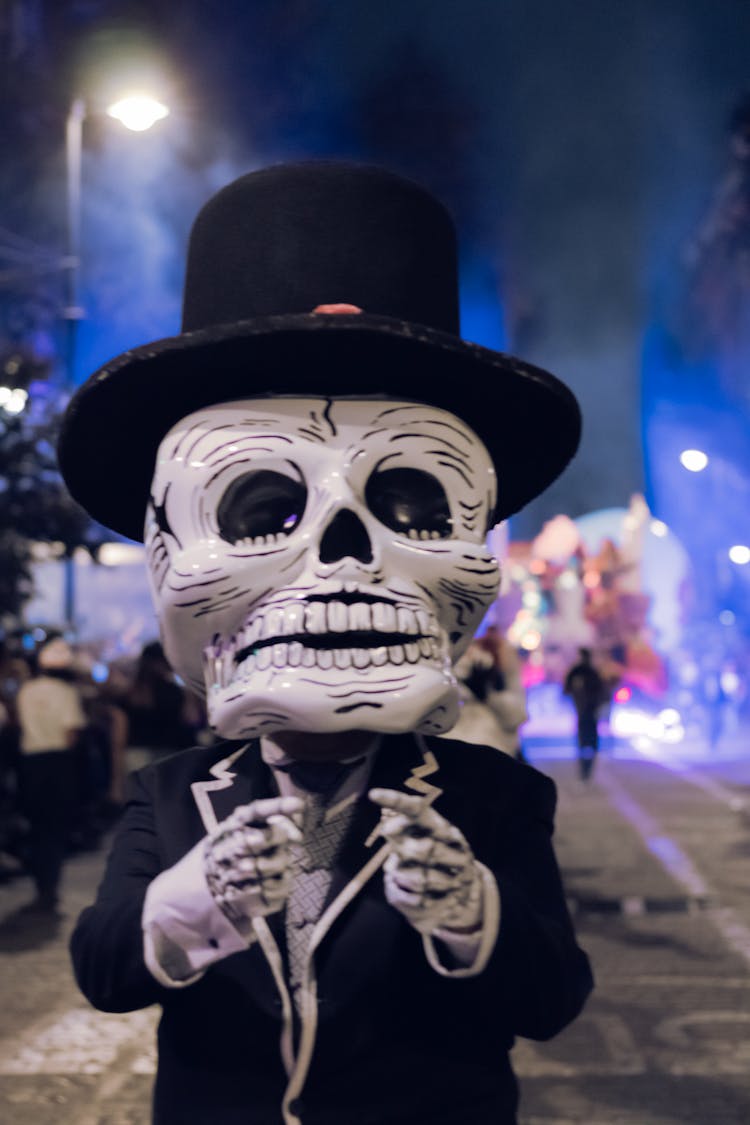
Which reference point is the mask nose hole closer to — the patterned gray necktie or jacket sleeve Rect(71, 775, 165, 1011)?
the patterned gray necktie

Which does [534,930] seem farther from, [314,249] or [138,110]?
[138,110]

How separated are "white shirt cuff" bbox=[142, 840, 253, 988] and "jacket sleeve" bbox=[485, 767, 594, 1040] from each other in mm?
382

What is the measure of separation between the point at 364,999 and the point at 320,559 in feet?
2.17

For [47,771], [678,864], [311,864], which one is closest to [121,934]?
[311,864]

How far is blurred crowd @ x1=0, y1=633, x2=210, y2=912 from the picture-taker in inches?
349

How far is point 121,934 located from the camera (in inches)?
79.7

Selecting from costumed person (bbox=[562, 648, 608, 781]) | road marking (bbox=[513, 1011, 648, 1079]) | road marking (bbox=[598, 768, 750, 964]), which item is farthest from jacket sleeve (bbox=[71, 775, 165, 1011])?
costumed person (bbox=[562, 648, 608, 781])

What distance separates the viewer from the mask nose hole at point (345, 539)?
217 centimetres

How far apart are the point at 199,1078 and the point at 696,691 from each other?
23557 mm

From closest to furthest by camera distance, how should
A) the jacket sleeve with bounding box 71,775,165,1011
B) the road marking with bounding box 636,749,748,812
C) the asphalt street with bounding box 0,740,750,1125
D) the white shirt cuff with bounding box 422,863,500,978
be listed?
the white shirt cuff with bounding box 422,863,500,978, the jacket sleeve with bounding box 71,775,165,1011, the asphalt street with bounding box 0,740,750,1125, the road marking with bounding box 636,749,748,812

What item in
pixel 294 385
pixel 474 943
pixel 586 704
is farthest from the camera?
pixel 586 704

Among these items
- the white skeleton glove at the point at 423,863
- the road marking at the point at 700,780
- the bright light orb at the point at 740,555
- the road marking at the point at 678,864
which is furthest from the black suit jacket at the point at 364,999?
the bright light orb at the point at 740,555

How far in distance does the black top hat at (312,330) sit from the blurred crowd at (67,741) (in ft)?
18.6

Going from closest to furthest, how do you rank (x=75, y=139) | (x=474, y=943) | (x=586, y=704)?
(x=474, y=943)
(x=586, y=704)
(x=75, y=139)
